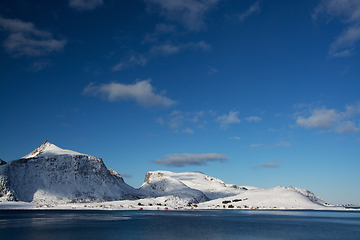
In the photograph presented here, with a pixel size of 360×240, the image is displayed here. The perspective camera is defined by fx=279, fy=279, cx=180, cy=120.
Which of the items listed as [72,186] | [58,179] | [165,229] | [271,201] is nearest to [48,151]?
Answer: [58,179]

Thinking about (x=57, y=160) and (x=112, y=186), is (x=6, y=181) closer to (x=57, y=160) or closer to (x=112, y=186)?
(x=57, y=160)

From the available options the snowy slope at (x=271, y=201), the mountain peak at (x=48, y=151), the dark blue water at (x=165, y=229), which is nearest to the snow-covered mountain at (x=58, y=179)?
the mountain peak at (x=48, y=151)

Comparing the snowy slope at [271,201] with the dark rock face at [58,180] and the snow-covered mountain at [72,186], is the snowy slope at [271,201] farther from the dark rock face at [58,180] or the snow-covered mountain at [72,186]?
the dark rock face at [58,180]

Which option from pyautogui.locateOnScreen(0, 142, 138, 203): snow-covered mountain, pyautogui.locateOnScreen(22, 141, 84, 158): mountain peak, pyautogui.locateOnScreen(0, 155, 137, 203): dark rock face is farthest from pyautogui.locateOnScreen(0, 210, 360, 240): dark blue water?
pyautogui.locateOnScreen(22, 141, 84, 158): mountain peak

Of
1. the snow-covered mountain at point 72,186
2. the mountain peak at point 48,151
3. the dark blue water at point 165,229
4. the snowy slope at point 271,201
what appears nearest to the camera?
the dark blue water at point 165,229

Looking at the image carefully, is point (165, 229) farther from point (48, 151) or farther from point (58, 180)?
point (48, 151)

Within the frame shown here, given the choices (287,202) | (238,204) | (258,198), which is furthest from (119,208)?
(287,202)

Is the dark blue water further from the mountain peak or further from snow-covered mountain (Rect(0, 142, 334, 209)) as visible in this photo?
the mountain peak

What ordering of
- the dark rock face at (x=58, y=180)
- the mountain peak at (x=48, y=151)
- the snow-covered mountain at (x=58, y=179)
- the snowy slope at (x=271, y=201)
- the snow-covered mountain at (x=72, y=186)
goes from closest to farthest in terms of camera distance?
the dark rock face at (x=58, y=180), the snow-covered mountain at (x=58, y=179), the snow-covered mountain at (x=72, y=186), the snowy slope at (x=271, y=201), the mountain peak at (x=48, y=151)
